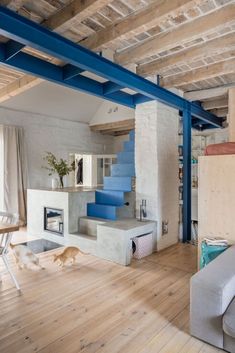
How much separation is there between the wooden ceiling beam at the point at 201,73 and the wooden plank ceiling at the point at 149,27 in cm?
1

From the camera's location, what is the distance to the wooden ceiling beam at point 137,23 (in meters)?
2.26

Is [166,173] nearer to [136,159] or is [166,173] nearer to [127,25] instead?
[136,159]

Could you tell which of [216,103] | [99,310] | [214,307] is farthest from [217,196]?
[216,103]

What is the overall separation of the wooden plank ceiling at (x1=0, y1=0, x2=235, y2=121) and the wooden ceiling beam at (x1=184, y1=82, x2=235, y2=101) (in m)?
0.90

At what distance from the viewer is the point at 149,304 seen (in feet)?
8.32

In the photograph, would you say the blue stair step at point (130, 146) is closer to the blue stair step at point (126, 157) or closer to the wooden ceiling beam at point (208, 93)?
the blue stair step at point (126, 157)

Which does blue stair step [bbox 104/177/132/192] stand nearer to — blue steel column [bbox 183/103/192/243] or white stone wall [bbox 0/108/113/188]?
blue steel column [bbox 183/103/192/243]

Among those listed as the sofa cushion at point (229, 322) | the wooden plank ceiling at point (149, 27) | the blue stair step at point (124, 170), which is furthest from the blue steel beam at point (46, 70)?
the sofa cushion at point (229, 322)

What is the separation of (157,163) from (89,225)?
1.63 meters

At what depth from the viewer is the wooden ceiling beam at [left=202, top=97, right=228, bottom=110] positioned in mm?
5207

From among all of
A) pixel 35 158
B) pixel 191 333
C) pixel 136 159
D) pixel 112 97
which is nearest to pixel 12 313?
pixel 191 333

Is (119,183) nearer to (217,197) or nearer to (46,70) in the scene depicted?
(217,197)

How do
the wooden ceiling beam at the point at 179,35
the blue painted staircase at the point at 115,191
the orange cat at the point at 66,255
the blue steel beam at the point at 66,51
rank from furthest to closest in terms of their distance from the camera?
1. the blue painted staircase at the point at 115,191
2. the orange cat at the point at 66,255
3. the wooden ceiling beam at the point at 179,35
4. the blue steel beam at the point at 66,51

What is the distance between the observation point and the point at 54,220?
5031mm
